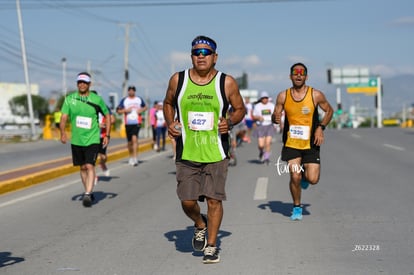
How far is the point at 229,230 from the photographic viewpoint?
24.5 ft

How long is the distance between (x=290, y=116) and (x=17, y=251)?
11.4ft

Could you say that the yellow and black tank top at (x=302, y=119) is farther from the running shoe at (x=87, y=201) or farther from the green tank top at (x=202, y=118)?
the running shoe at (x=87, y=201)

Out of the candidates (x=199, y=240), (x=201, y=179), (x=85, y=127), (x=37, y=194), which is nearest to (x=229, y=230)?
(x=199, y=240)

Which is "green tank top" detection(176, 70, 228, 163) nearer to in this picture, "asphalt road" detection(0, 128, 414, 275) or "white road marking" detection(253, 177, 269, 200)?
"asphalt road" detection(0, 128, 414, 275)

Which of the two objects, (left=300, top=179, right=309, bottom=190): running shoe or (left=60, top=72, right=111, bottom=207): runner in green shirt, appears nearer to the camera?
(left=300, top=179, right=309, bottom=190): running shoe

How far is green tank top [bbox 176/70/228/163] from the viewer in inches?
233

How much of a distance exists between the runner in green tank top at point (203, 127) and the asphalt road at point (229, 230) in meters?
0.48

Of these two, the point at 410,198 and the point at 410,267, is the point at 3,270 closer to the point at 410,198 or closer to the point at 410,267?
the point at 410,267

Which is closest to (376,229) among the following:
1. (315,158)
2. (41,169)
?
(315,158)

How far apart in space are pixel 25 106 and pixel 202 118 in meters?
112

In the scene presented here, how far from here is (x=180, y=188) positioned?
6.11 metres

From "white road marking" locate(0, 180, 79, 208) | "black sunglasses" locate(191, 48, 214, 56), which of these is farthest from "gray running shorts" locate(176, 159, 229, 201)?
"white road marking" locate(0, 180, 79, 208)

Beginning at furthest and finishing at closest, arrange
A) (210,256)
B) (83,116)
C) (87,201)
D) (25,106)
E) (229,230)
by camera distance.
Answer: (25,106) < (83,116) < (87,201) < (229,230) < (210,256)

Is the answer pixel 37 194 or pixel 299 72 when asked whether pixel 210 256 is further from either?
pixel 37 194
